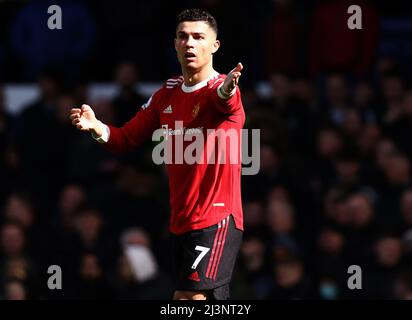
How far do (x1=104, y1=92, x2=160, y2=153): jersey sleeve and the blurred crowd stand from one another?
3007 millimetres

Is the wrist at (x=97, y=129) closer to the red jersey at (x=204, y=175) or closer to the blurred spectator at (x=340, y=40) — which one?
the red jersey at (x=204, y=175)

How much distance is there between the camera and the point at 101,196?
13727mm

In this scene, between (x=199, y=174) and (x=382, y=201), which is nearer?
(x=199, y=174)

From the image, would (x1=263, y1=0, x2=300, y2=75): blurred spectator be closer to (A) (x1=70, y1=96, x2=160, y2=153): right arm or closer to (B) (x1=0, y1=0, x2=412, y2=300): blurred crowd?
(B) (x1=0, y1=0, x2=412, y2=300): blurred crowd

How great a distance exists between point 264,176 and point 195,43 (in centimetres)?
507

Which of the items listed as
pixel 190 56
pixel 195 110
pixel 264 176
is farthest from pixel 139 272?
pixel 190 56

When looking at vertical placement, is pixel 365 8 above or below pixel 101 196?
above

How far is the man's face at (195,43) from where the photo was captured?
8875 mm

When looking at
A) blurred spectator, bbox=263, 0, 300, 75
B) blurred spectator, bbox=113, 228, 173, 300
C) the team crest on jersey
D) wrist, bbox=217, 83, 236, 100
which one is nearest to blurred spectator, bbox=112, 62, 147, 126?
blurred spectator, bbox=113, 228, 173, 300

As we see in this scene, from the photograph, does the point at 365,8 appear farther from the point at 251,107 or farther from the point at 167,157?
the point at 167,157

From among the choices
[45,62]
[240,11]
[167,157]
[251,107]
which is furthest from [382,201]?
[167,157]

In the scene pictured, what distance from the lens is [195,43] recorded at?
29.1 ft

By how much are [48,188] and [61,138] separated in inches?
20.7

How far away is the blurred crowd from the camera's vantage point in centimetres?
1291
